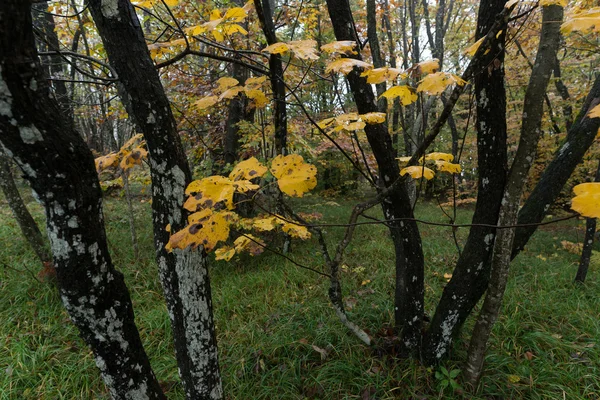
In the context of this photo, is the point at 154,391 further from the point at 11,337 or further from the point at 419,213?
the point at 419,213

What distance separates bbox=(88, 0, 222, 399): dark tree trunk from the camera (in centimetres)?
131

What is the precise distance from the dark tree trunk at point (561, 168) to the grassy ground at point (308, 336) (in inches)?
48.9

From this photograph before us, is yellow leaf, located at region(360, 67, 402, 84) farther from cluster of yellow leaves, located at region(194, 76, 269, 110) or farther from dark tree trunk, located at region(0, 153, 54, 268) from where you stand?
dark tree trunk, located at region(0, 153, 54, 268)

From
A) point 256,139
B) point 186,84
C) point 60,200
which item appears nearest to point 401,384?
point 60,200

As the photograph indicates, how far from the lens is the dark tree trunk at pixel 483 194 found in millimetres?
1725

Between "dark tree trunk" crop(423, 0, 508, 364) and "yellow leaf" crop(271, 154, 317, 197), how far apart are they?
1065 mm

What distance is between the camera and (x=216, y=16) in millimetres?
1733

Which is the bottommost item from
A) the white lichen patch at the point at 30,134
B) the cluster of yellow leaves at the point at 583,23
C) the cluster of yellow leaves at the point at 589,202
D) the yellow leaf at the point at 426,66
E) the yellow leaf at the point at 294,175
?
the cluster of yellow leaves at the point at 589,202

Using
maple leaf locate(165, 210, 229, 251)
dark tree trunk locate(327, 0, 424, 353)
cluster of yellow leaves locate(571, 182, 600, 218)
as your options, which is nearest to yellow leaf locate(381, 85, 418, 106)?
dark tree trunk locate(327, 0, 424, 353)

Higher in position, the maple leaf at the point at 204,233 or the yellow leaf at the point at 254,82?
the yellow leaf at the point at 254,82

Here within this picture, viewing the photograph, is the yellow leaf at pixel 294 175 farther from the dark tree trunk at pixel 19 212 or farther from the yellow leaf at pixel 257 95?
the dark tree trunk at pixel 19 212

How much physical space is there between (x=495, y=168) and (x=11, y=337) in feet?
15.9

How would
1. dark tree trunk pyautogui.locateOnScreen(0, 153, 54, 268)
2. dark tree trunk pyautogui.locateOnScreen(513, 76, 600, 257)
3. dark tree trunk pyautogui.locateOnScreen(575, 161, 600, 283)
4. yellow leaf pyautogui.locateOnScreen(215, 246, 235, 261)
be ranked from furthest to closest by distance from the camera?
dark tree trunk pyautogui.locateOnScreen(0, 153, 54, 268), dark tree trunk pyautogui.locateOnScreen(575, 161, 600, 283), yellow leaf pyautogui.locateOnScreen(215, 246, 235, 261), dark tree trunk pyautogui.locateOnScreen(513, 76, 600, 257)

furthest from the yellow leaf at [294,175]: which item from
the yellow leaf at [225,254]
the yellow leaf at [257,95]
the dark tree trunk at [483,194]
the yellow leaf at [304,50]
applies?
the yellow leaf at [225,254]
